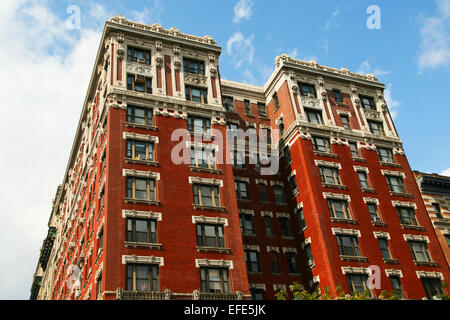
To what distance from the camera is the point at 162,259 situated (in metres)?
36.6

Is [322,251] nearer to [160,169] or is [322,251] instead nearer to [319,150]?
[319,150]

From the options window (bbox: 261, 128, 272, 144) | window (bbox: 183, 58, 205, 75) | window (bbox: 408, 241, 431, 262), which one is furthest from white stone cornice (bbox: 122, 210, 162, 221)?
window (bbox: 408, 241, 431, 262)

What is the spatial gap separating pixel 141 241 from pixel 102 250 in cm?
305

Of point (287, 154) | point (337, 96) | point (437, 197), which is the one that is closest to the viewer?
point (287, 154)

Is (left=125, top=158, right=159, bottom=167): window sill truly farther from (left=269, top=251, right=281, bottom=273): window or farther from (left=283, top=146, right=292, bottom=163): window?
(left=283, top=146, right=292, bottom=163): window

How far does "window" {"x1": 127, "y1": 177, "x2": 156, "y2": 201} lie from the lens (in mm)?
39594

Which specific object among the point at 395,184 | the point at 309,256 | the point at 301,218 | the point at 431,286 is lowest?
the point at 431,286

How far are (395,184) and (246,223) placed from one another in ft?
57.5

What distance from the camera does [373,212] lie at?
48.8 meters

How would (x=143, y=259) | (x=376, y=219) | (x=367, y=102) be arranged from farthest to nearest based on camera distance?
(x=367, y=102) < (x=376, y=219) < (x=143, y=259)

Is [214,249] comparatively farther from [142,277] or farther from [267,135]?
[267,135]

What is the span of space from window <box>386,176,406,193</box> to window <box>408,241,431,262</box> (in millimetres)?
6280

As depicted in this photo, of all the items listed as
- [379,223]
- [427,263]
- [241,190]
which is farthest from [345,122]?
[427,263]
